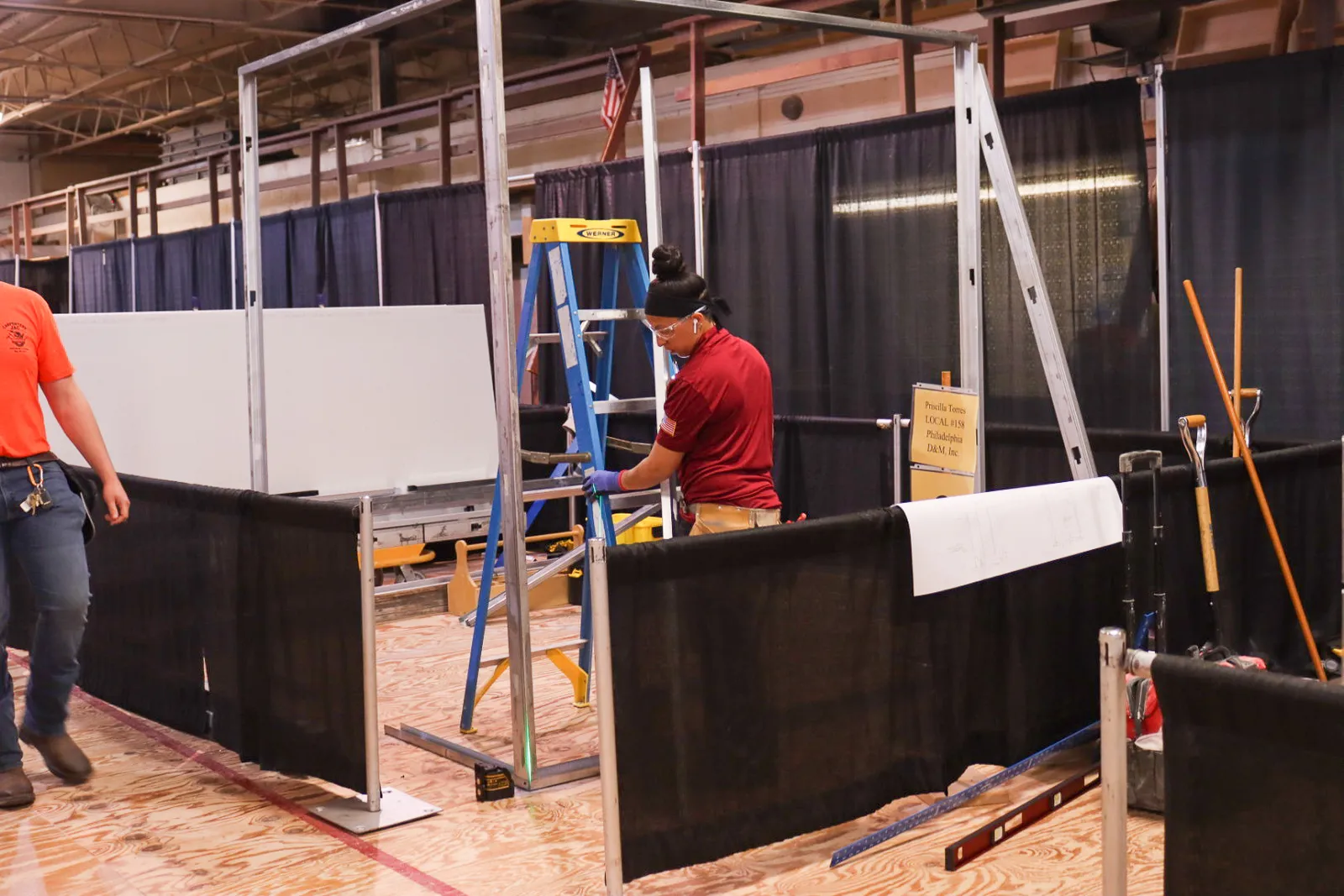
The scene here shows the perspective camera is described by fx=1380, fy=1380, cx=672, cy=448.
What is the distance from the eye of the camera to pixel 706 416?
448cm

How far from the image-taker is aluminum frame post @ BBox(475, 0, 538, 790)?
4.18 m

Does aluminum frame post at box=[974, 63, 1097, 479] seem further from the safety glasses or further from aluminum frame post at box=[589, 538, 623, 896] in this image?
aluminum frame post at box=[589, 538, 623, 896]

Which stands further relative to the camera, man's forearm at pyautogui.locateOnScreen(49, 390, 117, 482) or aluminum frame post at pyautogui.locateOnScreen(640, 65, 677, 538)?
aluminum frame post at pyautogui.locateOnScreen(640, 65, 677, 538)

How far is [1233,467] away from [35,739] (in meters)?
4.31

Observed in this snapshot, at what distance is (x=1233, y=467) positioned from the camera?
5.04 m

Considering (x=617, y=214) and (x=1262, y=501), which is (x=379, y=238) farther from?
(x=1262, y=501)

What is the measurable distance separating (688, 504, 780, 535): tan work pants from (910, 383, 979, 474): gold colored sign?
2.22 feet

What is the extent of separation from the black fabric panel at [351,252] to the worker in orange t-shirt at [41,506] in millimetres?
8192

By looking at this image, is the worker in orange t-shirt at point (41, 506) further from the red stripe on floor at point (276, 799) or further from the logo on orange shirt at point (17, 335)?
the red stripe on floor at point (276, 799)

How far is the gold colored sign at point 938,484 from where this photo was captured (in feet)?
15.6

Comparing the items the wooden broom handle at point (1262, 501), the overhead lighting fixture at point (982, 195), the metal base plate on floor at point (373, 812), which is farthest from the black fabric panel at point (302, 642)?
the overhead lighting fixture at point (982, 195)

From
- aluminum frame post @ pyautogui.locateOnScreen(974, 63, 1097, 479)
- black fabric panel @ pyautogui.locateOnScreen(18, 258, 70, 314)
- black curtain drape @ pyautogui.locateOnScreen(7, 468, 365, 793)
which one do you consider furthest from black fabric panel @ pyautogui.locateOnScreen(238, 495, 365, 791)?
black fabric panel @ pyautogui.locateOnScreen(18, 258, 70, 314)

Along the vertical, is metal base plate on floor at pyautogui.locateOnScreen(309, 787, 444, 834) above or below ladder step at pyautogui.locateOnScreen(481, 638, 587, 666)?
below

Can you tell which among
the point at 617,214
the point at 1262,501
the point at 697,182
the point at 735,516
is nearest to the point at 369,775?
the point at 735,516
